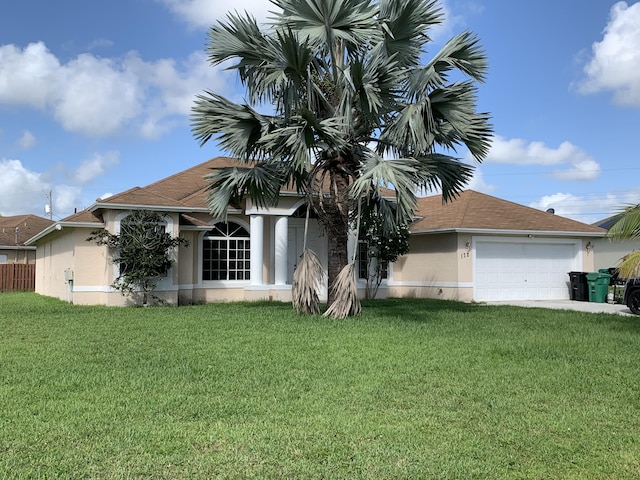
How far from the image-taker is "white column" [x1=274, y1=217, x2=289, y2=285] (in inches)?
704

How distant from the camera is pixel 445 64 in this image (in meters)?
12.8

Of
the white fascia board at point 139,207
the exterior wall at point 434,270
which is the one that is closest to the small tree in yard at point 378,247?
the exterior wall at point 434,270

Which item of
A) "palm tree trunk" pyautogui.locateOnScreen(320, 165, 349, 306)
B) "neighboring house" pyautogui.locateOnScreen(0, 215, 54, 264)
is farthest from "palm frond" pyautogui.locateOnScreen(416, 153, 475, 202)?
"neighboring house" pyautogui.locateOnScreen(0, 215, 54, 264)

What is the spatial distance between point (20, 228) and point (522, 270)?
3124cm

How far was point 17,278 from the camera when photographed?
93.0 ft

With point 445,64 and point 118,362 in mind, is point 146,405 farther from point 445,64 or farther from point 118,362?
point 445,64

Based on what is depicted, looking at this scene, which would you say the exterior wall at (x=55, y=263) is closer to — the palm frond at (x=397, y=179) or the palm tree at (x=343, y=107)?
the palm tree at (x=343, y=107)

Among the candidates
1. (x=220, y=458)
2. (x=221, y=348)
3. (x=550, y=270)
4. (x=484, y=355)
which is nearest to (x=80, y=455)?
(x=220, y=458)

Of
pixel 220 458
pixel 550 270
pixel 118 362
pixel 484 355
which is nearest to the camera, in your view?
pixel 220 458

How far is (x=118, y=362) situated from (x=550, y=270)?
17.3 metres

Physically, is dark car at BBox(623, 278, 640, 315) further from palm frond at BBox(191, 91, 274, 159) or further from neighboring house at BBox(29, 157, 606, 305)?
palm frond at BBox(191, 91, 274, 159)

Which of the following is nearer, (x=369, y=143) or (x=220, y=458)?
(x=220, y=458)

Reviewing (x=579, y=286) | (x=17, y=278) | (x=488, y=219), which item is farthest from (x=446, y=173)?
(x=17, y=278)

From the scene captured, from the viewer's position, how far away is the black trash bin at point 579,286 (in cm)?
1972
